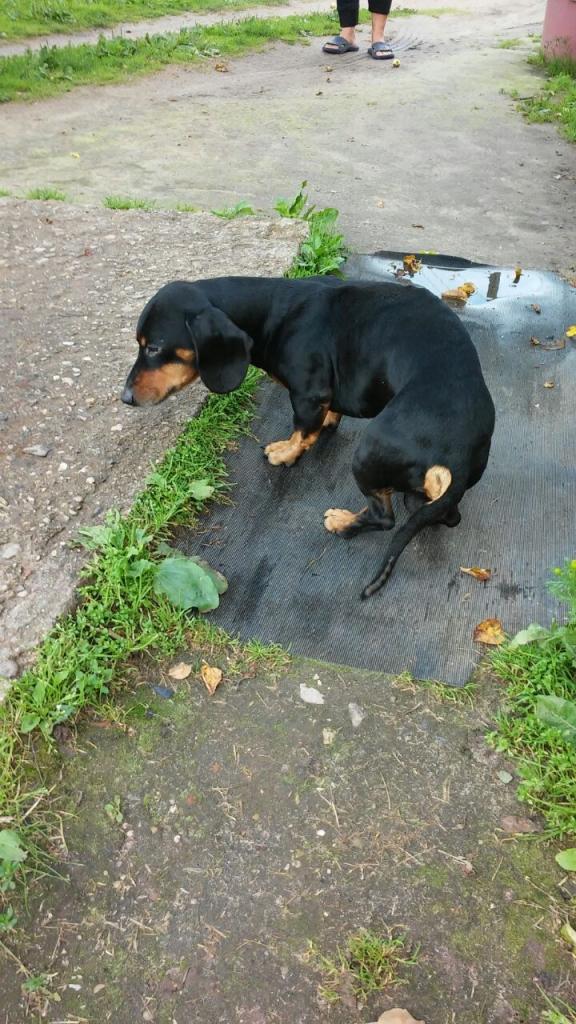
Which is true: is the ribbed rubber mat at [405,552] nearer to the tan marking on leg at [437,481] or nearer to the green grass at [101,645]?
the green grass at [101,645]

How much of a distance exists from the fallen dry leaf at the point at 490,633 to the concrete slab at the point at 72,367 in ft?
5.01

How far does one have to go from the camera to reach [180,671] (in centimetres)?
262

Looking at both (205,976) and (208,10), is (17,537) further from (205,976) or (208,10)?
(208,10)

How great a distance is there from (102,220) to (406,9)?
1203 cm

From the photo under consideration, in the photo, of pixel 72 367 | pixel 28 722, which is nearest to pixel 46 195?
pixel 72 367

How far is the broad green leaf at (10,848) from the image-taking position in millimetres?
1994

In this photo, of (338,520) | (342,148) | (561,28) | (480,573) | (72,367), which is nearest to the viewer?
(480,573)

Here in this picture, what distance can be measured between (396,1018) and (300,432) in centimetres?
237

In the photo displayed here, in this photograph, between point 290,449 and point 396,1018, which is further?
point 290,449

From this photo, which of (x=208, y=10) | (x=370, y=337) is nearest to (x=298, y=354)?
(x=370, y=337)

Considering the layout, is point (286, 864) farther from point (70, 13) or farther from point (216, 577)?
point (70, 13)

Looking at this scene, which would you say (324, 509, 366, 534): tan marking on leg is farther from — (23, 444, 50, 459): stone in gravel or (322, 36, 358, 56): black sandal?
(322, 36, 358, 56): black sandal

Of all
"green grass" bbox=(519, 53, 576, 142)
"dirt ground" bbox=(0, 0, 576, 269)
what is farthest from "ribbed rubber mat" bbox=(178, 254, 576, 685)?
"green grass" bbox=(519, 53, 576, 142)

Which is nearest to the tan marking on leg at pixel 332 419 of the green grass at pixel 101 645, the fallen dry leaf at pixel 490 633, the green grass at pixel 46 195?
the green grass at pixel 101 645
